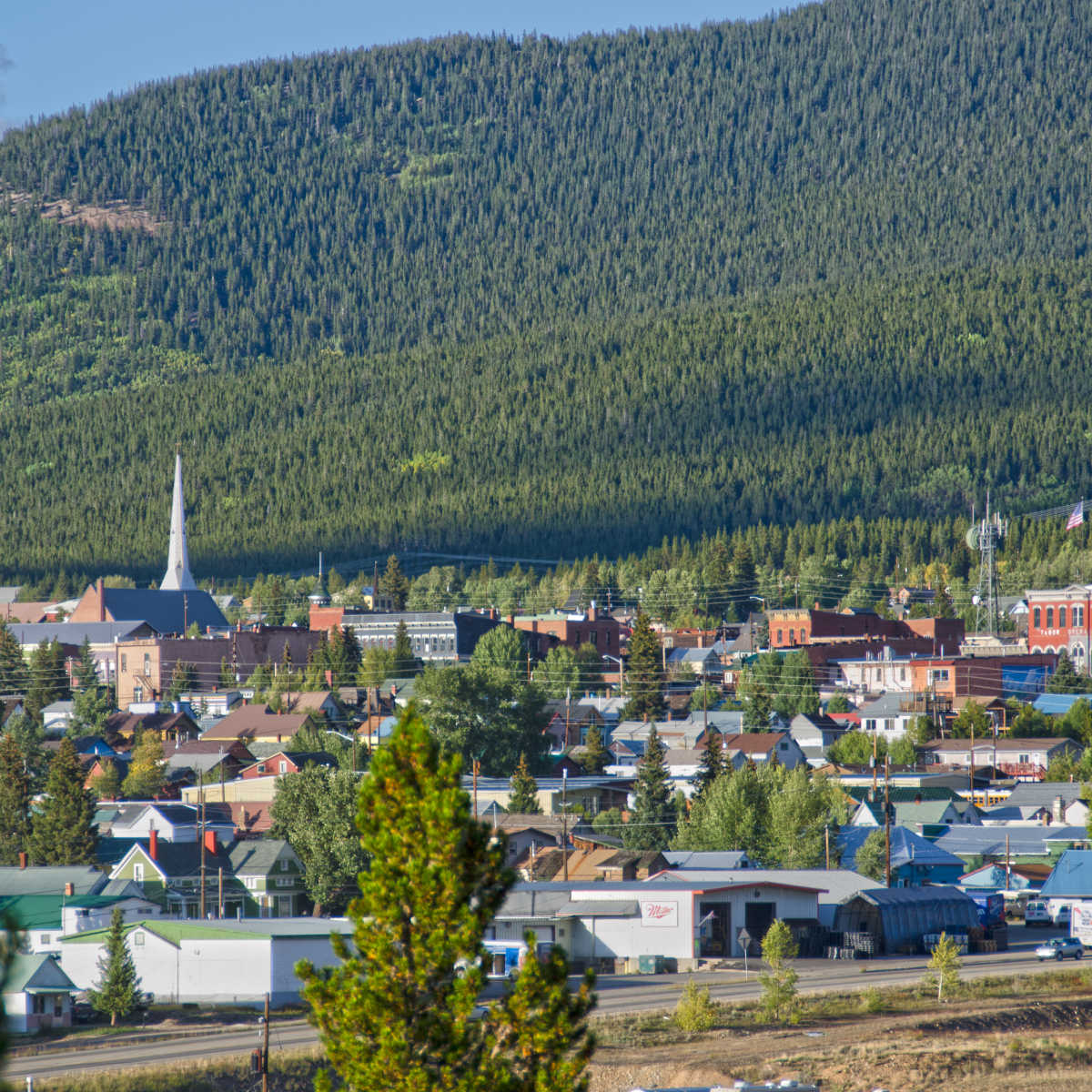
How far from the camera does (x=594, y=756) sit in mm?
126812

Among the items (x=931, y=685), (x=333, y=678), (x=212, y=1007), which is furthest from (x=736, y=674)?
(x=212, y=1007)

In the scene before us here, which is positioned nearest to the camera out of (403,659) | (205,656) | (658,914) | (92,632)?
(658,914)

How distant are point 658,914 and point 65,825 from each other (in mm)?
33866

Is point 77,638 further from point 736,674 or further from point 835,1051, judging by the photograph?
point 835,1051

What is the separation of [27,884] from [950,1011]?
140ft

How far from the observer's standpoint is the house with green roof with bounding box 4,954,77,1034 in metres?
66.0

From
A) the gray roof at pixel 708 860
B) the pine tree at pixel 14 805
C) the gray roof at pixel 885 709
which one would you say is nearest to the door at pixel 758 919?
the gray roof at pixel 708 860

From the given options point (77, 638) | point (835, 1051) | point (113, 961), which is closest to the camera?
point (835, 1051)

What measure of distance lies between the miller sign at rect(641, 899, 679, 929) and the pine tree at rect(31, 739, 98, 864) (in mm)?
31630

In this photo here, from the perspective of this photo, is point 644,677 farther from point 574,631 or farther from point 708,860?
point 708,860

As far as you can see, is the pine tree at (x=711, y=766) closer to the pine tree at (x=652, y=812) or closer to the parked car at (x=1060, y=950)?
the pine tree at (x=652, y=812)

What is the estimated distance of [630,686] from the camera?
151m

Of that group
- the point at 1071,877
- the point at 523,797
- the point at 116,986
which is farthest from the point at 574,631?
the point at 116,986

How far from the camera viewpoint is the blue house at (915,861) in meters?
95.1
